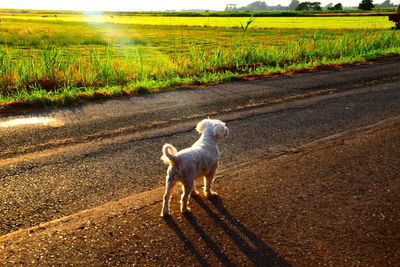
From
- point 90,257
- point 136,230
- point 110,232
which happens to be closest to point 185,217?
point 136,230

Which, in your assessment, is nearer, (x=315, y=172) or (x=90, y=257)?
(x=90, y=257)

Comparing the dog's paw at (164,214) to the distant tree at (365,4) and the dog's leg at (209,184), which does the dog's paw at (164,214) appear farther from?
the distant tree at (365,4)

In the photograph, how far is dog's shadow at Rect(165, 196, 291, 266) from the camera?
9.22 ft

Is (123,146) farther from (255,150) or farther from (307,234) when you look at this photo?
(307,234)

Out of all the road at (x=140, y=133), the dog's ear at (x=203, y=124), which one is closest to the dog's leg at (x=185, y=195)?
the road at (x=140, y=133)

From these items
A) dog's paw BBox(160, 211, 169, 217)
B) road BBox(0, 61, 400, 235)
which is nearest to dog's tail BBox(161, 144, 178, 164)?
dog's paw BBox(160, 211, 169, 217)

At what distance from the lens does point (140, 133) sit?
18.8ft

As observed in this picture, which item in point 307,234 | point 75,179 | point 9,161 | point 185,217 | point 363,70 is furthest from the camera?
point 363,70

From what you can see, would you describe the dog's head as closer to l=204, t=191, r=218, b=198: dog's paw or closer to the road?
l=204, t=191, r=218, b=198: dog's paw

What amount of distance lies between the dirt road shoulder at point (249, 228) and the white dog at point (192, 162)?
250 mm

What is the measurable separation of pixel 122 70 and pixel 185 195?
23.6 feet

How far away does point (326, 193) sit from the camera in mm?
Result: 3889

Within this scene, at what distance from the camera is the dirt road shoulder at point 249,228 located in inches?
112

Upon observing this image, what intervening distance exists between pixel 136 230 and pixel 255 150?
2.50 metres
